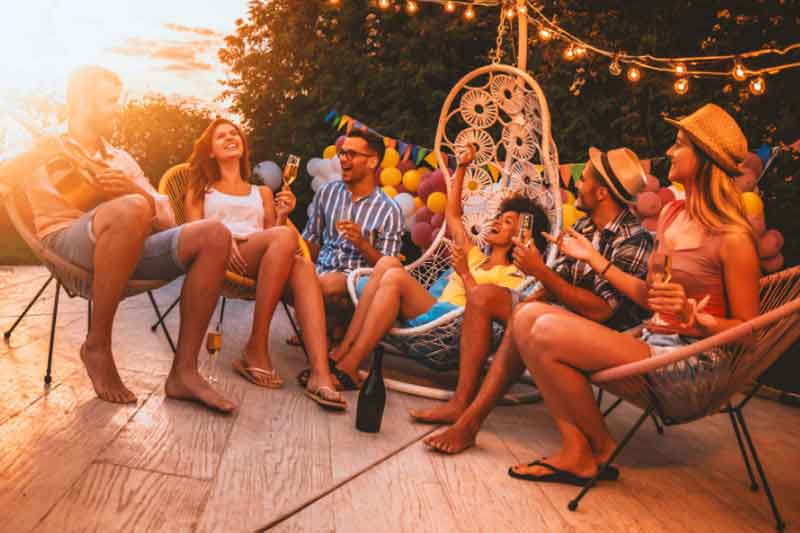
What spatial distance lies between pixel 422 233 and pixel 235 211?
2.16 metres

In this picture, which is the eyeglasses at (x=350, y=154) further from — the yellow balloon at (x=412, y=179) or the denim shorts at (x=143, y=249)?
the yellow balloon at (x=412, y=179)

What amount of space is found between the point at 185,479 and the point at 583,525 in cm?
Result: 105

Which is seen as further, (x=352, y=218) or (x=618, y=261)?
(x=352, y=218)

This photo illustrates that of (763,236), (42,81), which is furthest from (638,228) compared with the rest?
(42,81)

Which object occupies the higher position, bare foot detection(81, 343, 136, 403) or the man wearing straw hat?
the man wearing straw hat

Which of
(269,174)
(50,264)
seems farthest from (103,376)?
→ (269,174)

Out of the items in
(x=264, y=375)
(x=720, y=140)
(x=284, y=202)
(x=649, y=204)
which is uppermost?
(x=720, y=140)

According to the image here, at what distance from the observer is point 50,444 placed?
2.13m

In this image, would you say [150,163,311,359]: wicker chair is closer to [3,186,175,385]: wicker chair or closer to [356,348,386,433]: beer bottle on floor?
[3,186,175,385]: wicker chair

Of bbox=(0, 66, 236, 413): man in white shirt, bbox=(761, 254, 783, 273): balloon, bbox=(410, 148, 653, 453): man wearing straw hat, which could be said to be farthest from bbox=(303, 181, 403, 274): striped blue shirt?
bbox=(761, 254, 783, 273): balloon

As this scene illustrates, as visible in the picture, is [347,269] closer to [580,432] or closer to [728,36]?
[580,432]

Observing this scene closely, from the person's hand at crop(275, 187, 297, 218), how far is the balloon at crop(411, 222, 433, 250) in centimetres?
199

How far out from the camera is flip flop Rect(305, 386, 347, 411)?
2.91 meters

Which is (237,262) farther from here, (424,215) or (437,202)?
(424,215)
